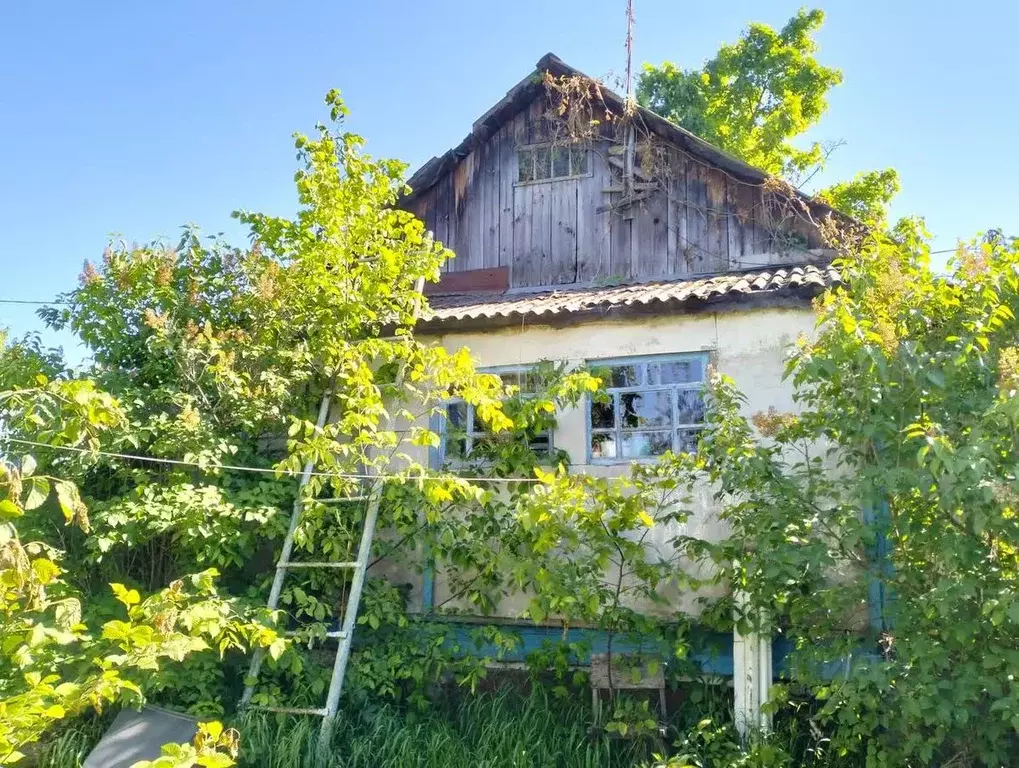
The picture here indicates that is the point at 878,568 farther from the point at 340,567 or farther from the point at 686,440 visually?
the point at 340,567

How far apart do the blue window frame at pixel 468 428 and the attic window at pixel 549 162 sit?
319 cm

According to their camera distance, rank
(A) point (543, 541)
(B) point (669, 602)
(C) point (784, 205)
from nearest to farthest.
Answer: (A) point (543, 541) → (B) point (669, 602) → (C) point (784, 205)

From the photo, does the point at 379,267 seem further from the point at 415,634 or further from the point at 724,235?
the point at 724,235

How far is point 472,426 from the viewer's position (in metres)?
9.34

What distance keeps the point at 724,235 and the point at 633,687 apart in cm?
529

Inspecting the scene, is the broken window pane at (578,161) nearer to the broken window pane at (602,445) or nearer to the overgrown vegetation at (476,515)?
the overgrown vegetation at (476,515)

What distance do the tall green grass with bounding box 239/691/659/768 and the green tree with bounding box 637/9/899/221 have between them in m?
13.4

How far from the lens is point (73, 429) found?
4.66 metres

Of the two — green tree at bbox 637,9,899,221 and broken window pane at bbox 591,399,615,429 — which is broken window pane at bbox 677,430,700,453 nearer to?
broken window pane at bbox 591,399,615,429

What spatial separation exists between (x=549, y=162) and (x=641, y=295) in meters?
3.25

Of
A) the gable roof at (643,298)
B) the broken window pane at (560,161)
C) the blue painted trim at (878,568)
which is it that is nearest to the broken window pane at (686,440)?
the gable roof at (643,298)

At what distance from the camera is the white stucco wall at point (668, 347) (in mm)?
8453

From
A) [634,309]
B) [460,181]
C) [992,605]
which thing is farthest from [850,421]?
[460,181]

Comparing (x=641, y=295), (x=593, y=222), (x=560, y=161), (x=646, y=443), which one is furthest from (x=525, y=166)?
(x=646, y=443)
